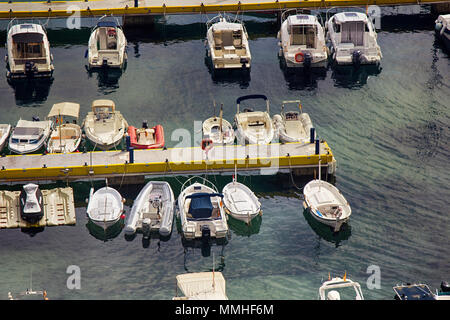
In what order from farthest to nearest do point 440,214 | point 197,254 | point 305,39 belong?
point 305,39
point 440,214
point 197,254

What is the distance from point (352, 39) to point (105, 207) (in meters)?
32.2

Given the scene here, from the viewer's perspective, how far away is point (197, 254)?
56.8 m

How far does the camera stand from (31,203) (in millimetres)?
58938

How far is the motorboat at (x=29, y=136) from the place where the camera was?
65688 millimetres

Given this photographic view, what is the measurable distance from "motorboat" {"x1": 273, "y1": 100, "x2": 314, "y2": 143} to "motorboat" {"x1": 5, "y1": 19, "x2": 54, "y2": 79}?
2206 cm

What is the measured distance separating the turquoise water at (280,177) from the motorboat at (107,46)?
146cm

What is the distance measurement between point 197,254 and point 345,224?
10307mm

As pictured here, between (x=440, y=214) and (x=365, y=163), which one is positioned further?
(x=365, y=163)

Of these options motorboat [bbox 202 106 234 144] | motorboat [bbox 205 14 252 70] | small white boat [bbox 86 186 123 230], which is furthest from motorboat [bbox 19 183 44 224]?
motorboat [bbox 205 14 252 70]

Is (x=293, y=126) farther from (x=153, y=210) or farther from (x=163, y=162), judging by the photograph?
(x=153, y=210)

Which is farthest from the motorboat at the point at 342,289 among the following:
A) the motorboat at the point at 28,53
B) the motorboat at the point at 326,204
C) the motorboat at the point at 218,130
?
the motorboat at the point at 28,53

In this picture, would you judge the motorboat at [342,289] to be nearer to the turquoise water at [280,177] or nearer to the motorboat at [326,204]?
the turquoise water at [280,177]

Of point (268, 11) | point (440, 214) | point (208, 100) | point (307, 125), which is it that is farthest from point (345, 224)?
point (268, 11)
